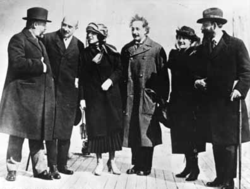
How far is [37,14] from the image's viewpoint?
11.7 feet

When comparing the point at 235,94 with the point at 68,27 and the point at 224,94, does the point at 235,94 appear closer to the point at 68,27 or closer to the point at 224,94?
the point at 224,94

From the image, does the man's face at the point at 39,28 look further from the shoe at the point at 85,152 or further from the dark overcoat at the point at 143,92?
the shoe at the point at 85,152

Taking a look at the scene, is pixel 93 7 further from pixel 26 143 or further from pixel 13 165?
pixel 13 165

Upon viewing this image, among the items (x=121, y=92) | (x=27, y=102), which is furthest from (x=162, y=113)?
(x=27, y=102)

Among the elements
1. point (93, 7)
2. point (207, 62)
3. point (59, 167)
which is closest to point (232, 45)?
point (207, 62)

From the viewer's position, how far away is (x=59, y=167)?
353cm

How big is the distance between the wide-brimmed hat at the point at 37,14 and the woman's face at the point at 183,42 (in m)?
1.35

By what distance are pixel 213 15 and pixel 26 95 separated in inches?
77.7

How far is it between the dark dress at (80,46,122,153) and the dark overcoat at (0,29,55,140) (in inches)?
15.9

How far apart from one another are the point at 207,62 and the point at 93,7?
1.31 meters

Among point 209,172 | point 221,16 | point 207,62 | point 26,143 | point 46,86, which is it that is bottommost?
point 209,172

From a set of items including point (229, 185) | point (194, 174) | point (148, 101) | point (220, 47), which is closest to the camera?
point (229, 185)

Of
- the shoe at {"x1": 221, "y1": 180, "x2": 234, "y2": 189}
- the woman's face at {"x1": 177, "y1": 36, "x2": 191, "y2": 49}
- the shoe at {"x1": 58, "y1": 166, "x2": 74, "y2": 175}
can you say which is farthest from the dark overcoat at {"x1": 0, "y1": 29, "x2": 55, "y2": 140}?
the shoe at {"x1": 221, "y1": 180, "x2": 234, "y2": 189}

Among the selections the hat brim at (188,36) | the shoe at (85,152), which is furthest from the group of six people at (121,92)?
the shoe at (85,152)
